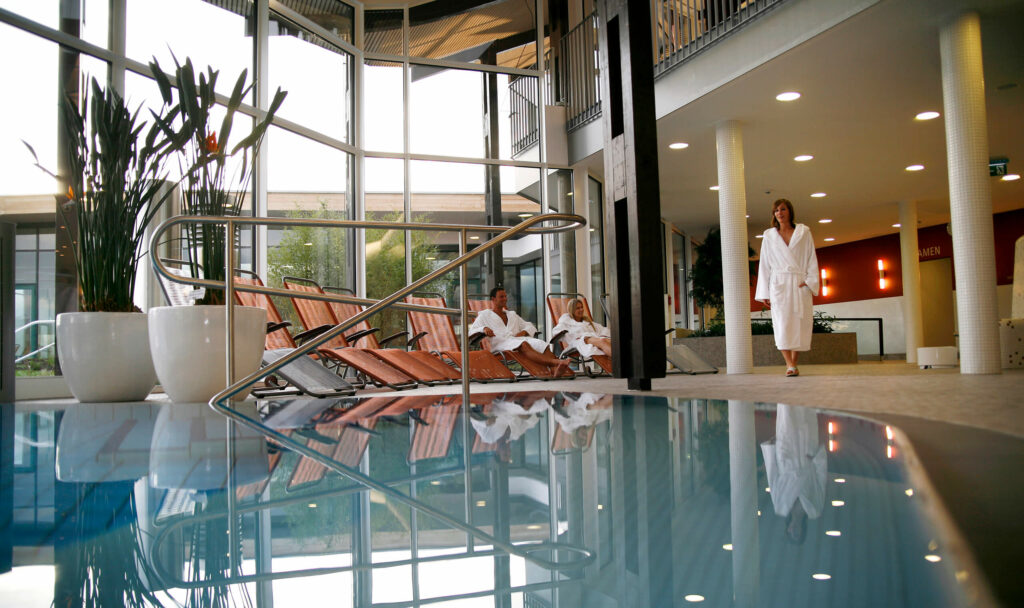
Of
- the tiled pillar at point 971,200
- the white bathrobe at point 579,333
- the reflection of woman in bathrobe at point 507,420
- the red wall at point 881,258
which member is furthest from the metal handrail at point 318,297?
the red wall at point 881,258

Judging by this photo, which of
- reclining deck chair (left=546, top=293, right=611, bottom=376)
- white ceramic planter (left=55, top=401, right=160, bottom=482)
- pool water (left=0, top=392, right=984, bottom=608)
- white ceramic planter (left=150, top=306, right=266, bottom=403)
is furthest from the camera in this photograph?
reclining deck chair (left=546, top=293, right=611, bottom=376)

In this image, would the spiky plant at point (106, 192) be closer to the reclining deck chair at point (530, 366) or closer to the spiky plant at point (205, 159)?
the spiky plant at point (205, 159)

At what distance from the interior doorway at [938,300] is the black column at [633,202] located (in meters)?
14.4

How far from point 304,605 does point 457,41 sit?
10.9 meters

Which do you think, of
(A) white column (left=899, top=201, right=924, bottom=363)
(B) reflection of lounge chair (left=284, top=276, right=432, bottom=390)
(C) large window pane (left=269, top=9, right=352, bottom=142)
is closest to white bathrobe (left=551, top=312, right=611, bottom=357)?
(B) reflection of lounge chair (left=284, top=276, right=432, bottom=390)

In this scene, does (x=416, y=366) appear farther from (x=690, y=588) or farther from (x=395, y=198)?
(x=690, y=588)

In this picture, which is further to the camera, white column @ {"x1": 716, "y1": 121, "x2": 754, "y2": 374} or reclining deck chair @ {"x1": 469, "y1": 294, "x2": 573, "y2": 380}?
white column @ {"x1": 716, "y1": 121, "x2": 754, "y2": 374}

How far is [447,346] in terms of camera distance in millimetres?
7746

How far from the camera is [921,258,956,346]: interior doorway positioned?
16.3m

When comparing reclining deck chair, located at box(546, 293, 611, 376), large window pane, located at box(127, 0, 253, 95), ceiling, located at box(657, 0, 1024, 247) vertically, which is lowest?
reclining deck chair, located at box(546, 293, 611, 376)

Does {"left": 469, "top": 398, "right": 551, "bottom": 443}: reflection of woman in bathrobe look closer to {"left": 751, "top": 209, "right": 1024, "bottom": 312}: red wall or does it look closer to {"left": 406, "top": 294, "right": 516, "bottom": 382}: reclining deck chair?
{"left": 406, "top": 294, "right": 516, "bottom": 382}: reclining deck chair

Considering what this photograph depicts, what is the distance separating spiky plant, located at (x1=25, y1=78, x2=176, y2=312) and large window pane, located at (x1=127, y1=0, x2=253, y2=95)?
284 centimetres

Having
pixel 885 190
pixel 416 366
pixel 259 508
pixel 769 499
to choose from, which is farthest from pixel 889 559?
pixel 885 190

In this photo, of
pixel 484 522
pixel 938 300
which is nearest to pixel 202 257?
pixel 484 522
